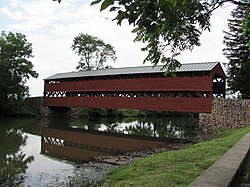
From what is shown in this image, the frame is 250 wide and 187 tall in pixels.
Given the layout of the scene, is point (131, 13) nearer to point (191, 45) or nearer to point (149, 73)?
point (191, 45)

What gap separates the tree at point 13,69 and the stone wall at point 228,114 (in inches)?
804

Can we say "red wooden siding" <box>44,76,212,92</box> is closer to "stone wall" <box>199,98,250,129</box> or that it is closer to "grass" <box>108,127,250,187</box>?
"stone wall" <box>199,98,250,129</box>

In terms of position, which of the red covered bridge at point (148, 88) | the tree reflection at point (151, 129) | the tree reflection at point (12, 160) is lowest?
the tree reflection at point (12, 160)

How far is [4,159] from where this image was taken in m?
9.28

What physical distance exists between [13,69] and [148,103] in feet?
56.2

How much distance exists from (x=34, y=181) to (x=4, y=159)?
3.18 metres

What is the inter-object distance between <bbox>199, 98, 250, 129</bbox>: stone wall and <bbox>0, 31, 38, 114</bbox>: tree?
20418 mm

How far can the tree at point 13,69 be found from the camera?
30.3m

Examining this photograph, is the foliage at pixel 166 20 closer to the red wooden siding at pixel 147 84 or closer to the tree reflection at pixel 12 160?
the tree reflection at pixel 12 160

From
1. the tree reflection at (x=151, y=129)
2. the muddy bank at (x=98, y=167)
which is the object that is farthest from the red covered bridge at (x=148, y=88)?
the muddy bank at (x=98, y=167)

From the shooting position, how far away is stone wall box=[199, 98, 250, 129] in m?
18.3

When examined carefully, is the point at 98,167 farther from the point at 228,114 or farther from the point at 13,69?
the point at 13,69

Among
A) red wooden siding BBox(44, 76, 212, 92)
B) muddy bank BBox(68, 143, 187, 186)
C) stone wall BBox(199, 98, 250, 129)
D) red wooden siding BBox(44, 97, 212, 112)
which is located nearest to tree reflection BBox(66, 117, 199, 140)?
stone wall BBox(199, 98, 250, 129)

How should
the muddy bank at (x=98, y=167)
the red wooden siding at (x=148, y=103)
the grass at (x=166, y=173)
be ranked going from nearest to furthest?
the grass at (x=166, y=173) < the muddy bank at (x=98, y=167) < the red wooden siding at (x=148, y=103)
